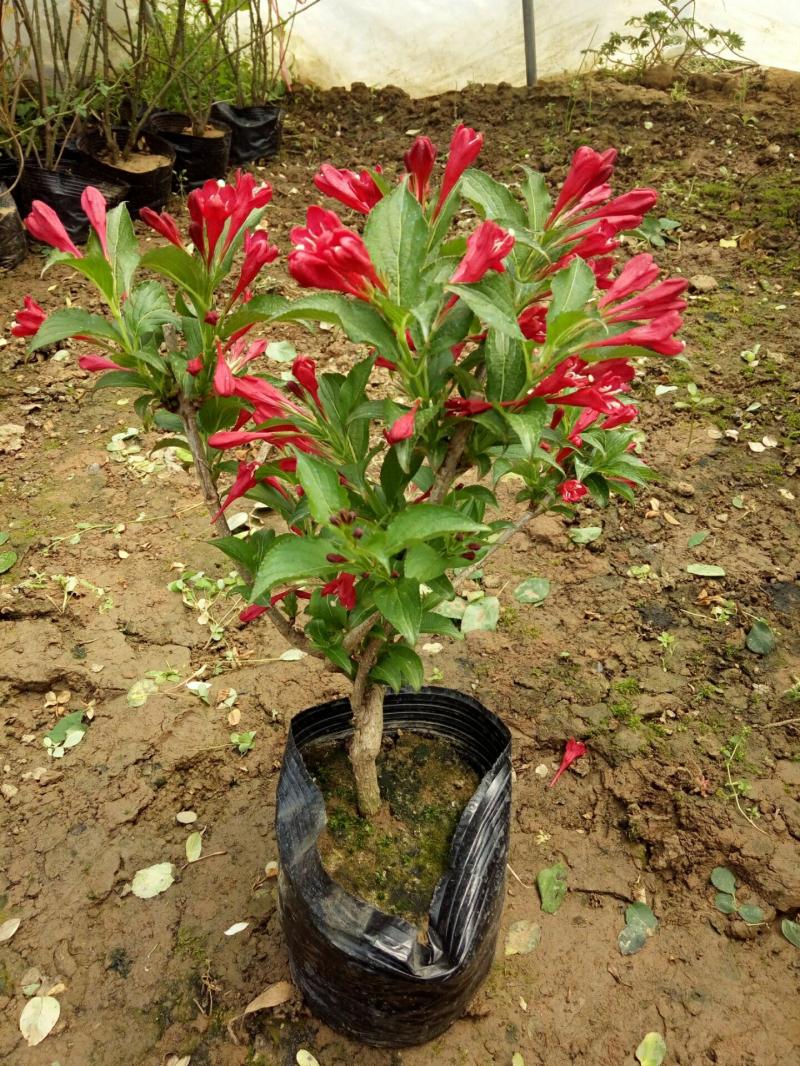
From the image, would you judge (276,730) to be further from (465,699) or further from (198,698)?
(465,699)

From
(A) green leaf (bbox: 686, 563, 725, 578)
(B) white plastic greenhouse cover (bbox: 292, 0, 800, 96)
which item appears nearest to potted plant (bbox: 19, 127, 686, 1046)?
(A) green leaf (bbox: 686, 563, 725, 578)

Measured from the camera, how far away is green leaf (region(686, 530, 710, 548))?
247 cm

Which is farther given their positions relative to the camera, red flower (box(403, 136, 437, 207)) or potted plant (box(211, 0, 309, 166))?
potted plant (box(211, 0, 309, 166))

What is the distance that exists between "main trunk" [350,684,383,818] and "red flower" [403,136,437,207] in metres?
0.77

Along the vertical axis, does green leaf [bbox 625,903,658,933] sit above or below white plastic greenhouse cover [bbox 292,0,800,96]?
below

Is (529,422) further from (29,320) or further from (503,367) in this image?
(29,320)

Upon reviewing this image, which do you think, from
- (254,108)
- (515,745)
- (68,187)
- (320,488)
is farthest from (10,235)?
(320,488)

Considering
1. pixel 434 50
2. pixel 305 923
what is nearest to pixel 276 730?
pixel 305 923

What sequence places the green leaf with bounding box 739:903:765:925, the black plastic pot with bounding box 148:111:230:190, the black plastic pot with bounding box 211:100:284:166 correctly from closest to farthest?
the green leaf with bounding box 739:903:765:925
the black plastic pot with bounding box 148:111:230:190
the black plastic pot with bounding box 211:100:284:166

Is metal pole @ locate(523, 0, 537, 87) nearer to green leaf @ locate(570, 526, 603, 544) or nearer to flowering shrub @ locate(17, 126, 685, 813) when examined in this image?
green leaf @ locate(570, 526, 603, 544)

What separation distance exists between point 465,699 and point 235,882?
2.01ft

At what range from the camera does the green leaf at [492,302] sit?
85 cm

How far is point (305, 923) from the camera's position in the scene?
139 cm

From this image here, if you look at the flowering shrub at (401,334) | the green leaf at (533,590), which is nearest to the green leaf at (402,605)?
the flowering shrub at (401,334)
